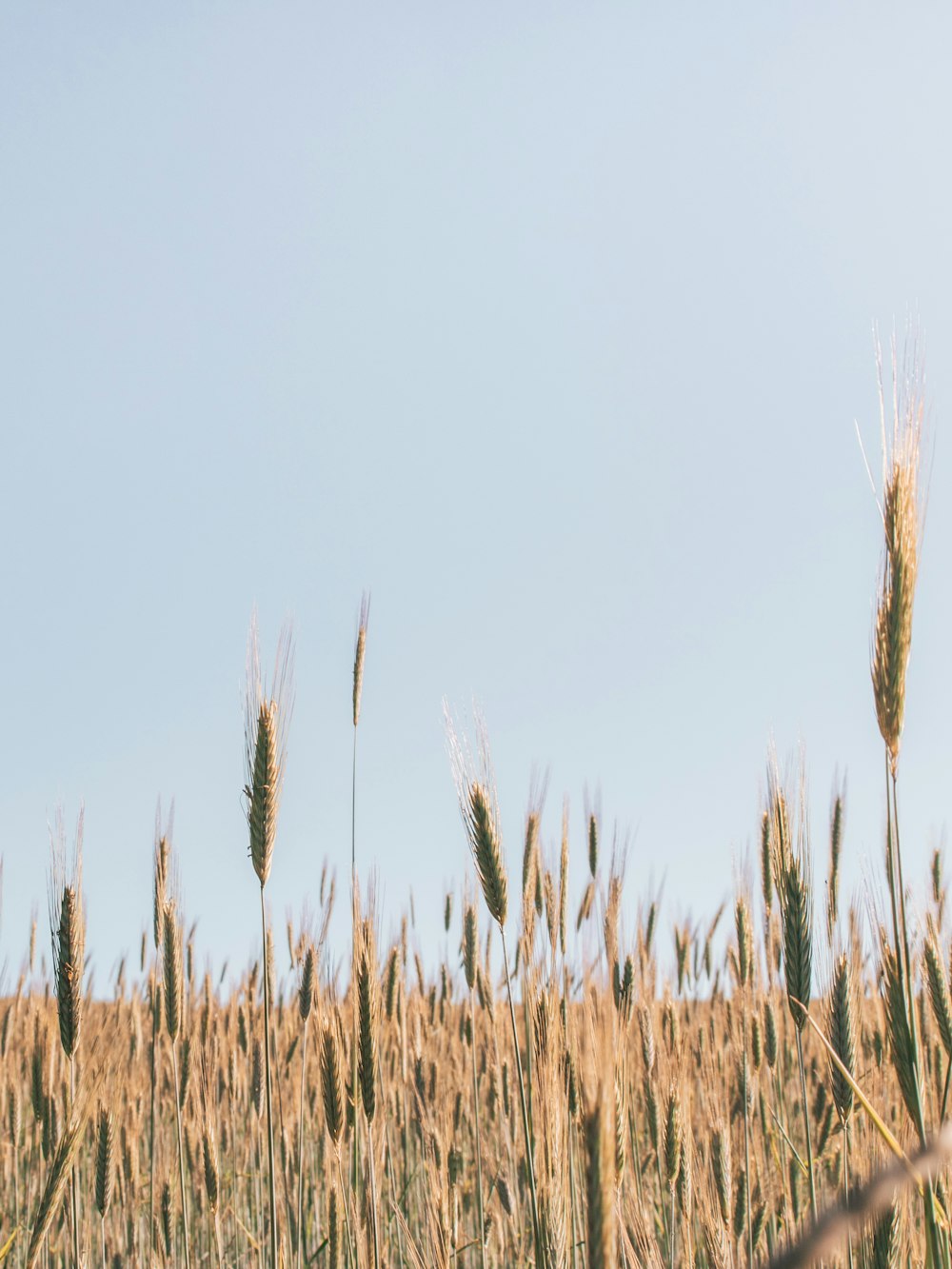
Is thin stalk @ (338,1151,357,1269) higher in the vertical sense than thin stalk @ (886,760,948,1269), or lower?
lower

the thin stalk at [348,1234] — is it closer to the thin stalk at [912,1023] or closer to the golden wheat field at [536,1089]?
the golden wheat field at [536,1089]

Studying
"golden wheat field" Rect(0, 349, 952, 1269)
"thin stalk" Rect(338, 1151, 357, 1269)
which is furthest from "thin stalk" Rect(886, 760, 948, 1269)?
"thin stalk" Rect(338, 1151, 357, 1269)

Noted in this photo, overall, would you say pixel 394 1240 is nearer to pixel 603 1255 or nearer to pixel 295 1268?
pixel 295 1268

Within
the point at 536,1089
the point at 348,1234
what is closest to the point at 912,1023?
the point at 536,1089

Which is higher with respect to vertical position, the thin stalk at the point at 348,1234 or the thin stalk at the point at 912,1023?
the thin stalk at the point at 912,1023

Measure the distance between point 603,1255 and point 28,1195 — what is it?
4.56 m

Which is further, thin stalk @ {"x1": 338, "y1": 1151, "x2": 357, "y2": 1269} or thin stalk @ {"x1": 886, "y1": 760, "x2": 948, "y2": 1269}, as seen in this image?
thin stalk @ {"x1": 338, "y1": 1151, "x2": 357, "y2": 1269}

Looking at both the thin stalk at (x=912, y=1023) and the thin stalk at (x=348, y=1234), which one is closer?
the thin stalk at (x=912, y=1023)

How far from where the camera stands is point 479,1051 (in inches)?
249

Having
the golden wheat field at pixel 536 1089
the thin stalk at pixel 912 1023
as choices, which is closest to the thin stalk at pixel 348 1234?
the golden wheat field at pixel 536 1089

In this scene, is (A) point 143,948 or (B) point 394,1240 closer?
(B) point 394,1240

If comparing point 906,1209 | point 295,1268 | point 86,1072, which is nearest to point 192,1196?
point 295,1268

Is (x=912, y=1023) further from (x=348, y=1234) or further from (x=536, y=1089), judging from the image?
(x=348, y=1234)

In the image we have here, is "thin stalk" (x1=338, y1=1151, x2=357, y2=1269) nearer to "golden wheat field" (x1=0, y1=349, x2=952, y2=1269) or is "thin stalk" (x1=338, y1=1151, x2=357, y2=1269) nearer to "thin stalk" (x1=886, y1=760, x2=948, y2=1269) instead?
Answer: "golden wheat field" (x1=0, y1=349, x2=952, y2=1269)
